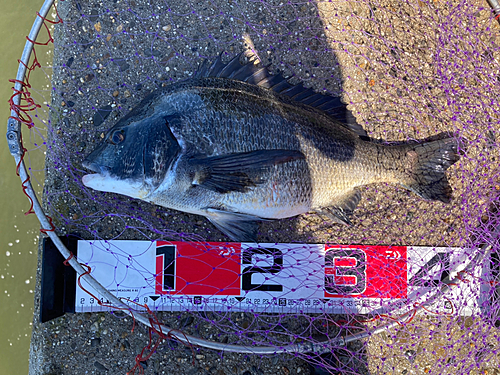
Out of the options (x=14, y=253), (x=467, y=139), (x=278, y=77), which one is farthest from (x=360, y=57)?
(x=14, y=253)

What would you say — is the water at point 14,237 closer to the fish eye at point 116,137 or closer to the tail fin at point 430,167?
the fish eye at point 116,137

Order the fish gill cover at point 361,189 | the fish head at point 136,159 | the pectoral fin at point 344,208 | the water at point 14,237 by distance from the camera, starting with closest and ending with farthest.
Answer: the fish head at point 136,159 → the pectoral fin at point 344,208 → the fish gill cover at point 361,189 → the water at point 14,237

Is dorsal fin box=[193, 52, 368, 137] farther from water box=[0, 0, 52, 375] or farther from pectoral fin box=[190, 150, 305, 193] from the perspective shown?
water box=[0, 0, 52, 375]

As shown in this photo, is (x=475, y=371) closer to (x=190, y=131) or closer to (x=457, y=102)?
(x=457, y=102)

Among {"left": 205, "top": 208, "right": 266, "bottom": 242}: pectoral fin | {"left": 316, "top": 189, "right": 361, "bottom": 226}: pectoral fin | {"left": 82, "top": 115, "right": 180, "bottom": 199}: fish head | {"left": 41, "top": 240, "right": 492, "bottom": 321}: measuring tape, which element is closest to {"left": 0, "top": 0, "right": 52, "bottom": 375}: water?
{"left": 41, "top": 240, "right": 492, "bottom": 321}: measuring tape

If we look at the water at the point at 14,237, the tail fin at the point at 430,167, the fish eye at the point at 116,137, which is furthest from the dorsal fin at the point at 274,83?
the water at the point at 14,237

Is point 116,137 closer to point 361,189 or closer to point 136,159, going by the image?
point 136,159

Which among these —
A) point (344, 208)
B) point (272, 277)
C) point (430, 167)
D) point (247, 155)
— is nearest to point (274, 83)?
point (247, 155)
